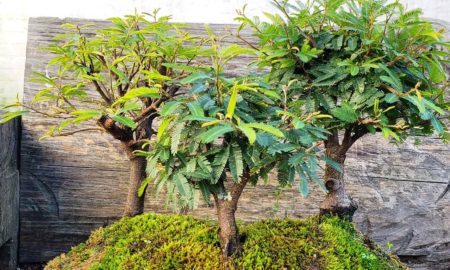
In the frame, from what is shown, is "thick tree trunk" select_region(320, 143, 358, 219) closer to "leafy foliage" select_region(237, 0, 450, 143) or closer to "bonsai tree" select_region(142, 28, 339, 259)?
"leafy foliage" select_region(237, 0, 450, 143)

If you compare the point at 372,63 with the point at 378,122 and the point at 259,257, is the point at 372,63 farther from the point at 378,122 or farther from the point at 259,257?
the point at 259,257

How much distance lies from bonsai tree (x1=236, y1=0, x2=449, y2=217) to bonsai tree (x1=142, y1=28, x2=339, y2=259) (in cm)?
11

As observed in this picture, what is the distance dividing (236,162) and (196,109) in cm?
19

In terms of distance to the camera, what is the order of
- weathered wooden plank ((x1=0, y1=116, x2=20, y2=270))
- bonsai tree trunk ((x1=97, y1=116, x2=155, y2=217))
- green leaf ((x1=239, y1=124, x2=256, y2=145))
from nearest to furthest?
green leaf ((x1=239, y1=124, x2=256, y2=145)), bonsai tree trunk ((x1=97, y1=116, x2=155, y2=217)), weathered wooden plank ((x1=0, y1=116, x2=20, y2=270))

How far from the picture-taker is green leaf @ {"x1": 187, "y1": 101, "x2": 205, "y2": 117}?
3.98 feet

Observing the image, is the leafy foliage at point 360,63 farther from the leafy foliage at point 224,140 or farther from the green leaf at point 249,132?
the green leaf at point 249,132

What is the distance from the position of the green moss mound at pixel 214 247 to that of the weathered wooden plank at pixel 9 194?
0.50 m

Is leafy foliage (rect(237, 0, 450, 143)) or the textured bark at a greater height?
leafy foliage (rect(237, 0, 450, 143))

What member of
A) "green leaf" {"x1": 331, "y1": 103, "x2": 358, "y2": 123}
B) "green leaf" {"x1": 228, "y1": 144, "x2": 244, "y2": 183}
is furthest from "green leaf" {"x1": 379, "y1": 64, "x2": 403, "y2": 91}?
"green leaf" {"x1": 228, "y1": 144, "x2": 244, "y2": 183}

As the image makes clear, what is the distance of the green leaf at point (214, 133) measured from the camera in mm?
1112

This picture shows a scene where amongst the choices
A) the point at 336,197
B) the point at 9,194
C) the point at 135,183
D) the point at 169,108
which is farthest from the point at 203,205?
the point at 169,108

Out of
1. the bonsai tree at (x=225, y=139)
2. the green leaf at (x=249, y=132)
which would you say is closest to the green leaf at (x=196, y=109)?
the bonsai tree at (x=225, y=139)

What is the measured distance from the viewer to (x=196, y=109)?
1.23 m

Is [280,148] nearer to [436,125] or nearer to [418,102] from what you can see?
[418,102]
